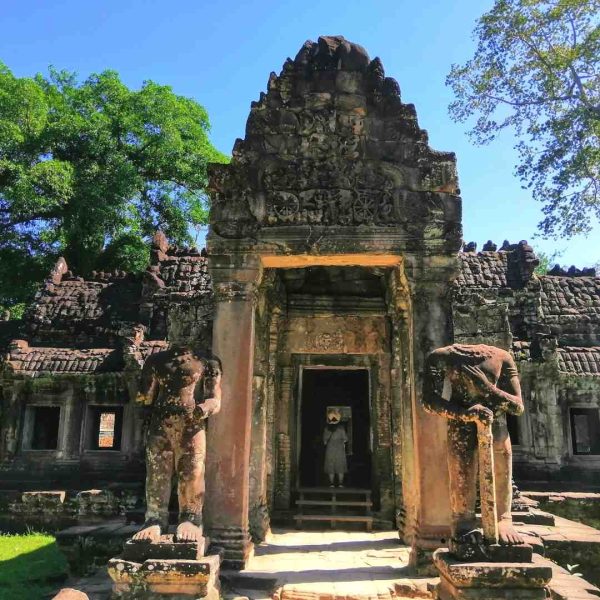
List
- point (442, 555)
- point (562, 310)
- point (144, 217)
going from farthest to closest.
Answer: point (144, 217) → point (562, 310) → point (442, 555)

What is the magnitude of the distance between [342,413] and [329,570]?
9491mm

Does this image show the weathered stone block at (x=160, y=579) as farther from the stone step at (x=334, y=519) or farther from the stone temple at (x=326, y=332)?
the stone step at (x=334, y=519)

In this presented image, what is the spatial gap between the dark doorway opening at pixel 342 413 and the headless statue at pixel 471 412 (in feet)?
30.5

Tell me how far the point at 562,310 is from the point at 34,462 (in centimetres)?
1675

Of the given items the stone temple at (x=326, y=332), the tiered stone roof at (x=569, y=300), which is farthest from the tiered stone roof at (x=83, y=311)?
the tiered stone roof at (x=569, y=300)

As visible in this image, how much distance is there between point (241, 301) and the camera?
6730 mm

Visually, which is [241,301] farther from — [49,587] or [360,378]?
[360,378]

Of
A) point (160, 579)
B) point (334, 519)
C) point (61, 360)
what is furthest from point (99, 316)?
point (160, 579)

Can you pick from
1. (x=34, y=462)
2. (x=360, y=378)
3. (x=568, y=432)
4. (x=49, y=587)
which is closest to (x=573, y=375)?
(x=568, y=432)

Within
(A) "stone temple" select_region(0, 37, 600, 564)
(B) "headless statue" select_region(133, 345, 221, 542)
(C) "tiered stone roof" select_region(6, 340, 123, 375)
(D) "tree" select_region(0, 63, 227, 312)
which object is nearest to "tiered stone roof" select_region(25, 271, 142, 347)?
(A) "stone temple" select_region(0, 37, 600, 564)

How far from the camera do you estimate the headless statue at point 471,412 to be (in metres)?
5.19

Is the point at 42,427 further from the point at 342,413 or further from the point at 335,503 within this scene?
the point at 335,503

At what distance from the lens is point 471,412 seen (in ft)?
17.0

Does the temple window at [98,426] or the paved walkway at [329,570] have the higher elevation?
the temple window at [98,426]
